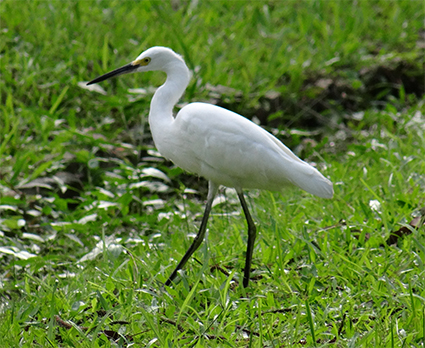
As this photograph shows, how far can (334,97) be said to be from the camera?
617 cm

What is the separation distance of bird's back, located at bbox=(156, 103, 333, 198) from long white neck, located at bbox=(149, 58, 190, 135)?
83 millimetres

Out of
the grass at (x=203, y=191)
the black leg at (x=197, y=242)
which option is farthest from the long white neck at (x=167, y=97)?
the grass at (x=203, y=191)

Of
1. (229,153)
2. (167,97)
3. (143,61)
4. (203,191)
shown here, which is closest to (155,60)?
(143,61)

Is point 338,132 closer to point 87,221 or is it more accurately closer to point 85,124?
point 85,124

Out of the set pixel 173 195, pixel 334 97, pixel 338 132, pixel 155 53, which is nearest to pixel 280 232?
pixel 155 53

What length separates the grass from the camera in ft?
8.84

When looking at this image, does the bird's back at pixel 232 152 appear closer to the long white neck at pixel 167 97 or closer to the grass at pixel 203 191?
the long white neck at pixel 167 97

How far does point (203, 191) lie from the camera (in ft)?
16.4

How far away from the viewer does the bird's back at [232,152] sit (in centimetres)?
314

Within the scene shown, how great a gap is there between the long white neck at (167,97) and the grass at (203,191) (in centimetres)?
73

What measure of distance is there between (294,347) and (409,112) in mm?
3611

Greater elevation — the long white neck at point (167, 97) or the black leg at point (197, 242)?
the long white neck at point (167, 97)

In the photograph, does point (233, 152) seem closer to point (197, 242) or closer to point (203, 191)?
point (197, 242)

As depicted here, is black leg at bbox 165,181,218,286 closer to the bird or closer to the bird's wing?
the bird
